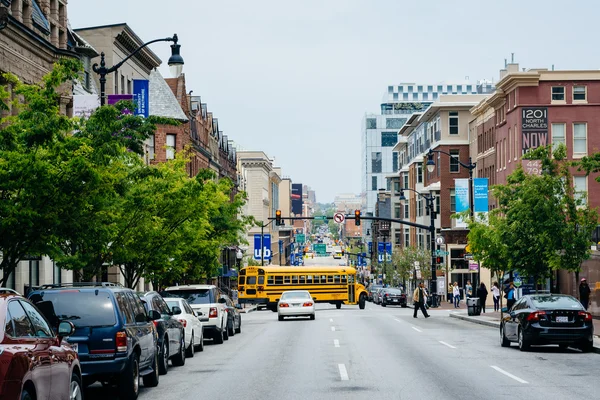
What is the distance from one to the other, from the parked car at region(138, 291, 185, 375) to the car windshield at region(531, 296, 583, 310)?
934 cm

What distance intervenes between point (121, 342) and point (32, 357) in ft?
17.0

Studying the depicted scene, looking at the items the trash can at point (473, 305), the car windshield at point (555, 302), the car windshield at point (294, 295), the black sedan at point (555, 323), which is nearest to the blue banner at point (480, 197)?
the trash can at point (473, 305)

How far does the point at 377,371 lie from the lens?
798 inches

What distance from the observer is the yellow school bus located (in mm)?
67812

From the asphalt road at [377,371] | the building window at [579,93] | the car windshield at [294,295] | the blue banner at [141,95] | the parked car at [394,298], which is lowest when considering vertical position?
the parked car at [394,298]

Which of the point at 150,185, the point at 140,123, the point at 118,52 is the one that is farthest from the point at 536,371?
the point at 118,52

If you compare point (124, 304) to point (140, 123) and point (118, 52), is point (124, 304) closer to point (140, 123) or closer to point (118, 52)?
point (140, 123)

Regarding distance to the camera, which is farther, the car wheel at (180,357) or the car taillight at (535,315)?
the car taillight at (535,315)

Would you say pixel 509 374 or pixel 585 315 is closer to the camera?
pixel 509 374

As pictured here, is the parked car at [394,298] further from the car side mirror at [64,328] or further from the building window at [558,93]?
the car side mirror at [64,328]

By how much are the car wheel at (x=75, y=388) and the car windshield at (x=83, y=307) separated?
271cm

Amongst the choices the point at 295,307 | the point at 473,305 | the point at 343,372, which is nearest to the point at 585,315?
the point at 343,372

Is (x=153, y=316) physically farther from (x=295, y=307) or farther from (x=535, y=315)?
(x=295, y=307)

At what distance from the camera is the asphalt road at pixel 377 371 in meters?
16.6
